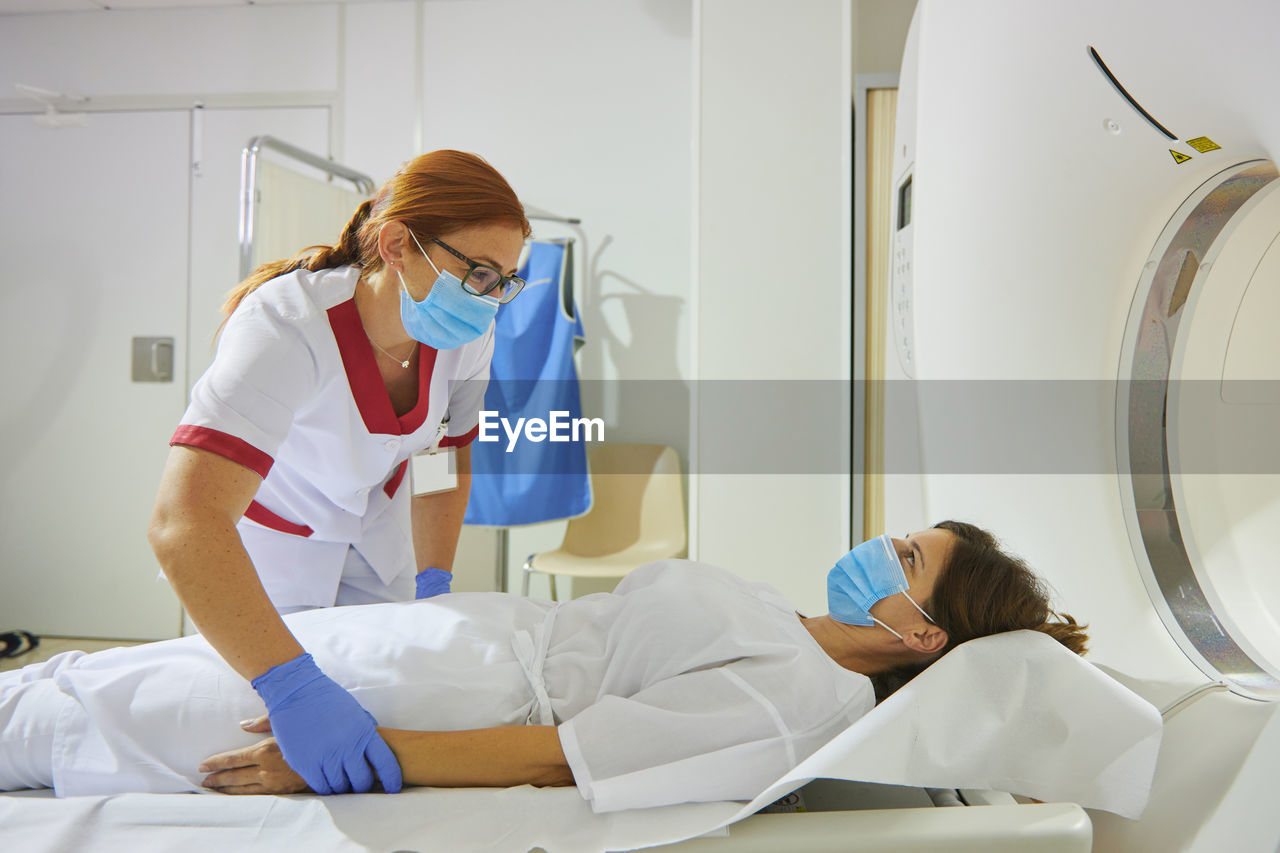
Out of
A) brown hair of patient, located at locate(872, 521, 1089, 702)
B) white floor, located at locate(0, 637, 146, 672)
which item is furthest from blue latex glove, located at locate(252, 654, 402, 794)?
white floor, located at locate(0, 637, 146, 672)

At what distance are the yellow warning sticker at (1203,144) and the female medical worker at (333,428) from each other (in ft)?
3.00

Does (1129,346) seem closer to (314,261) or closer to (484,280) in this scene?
(484,280)

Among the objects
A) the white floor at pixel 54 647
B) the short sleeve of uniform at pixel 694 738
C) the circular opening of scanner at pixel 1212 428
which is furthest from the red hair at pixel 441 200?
the white floor at pixel 54 647

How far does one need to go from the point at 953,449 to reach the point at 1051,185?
492 millimetres

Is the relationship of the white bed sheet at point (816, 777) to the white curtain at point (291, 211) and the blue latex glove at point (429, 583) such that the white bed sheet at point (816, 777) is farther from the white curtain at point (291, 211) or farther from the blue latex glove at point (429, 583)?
the white curtain at point (291, 211)

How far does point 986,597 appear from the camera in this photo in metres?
1.21

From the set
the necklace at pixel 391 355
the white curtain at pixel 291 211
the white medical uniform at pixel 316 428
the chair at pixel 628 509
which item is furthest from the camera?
the chair at pixel 628 509

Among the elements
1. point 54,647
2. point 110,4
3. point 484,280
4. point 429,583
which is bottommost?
point 54,647

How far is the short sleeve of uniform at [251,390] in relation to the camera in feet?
3.37

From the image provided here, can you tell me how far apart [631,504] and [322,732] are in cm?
215

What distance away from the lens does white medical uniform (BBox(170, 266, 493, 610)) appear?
1070mm

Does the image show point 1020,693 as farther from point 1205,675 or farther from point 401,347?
point 401,347

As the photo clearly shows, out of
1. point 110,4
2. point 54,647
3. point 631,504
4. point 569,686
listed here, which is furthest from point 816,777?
point 110,4

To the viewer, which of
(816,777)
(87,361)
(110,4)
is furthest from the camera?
(87,361)
